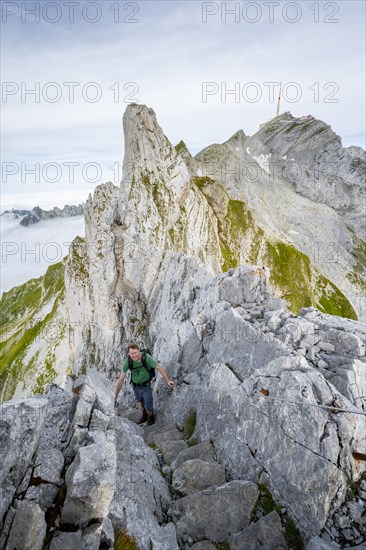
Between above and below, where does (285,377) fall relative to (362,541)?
above

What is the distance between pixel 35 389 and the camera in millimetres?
94438

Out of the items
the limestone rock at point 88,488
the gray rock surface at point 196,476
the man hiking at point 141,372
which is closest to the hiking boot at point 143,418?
the man hiking at point 141,372

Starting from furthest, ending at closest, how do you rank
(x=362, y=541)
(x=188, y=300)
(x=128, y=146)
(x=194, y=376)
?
(x=128, y=146) → (x=188, y=300) → (x=194, y=376) → (x=362, y=541)

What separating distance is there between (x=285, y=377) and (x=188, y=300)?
52.5ft

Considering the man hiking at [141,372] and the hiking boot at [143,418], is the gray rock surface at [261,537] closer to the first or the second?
the man hiking at [141,372]

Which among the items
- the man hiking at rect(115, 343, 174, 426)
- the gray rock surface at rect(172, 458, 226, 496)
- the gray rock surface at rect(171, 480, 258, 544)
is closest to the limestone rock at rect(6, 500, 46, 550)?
the gray rock surface at rect(171, 480, 258, 544)

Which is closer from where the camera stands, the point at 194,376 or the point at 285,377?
the point at 285,377

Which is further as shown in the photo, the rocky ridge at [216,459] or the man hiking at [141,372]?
the man hiking at [141,372]

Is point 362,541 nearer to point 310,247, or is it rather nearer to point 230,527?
point 230,527

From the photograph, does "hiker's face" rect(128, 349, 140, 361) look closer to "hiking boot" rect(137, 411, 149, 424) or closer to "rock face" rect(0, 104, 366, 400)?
"hiking boot" rect(137, 411, 149, 424)

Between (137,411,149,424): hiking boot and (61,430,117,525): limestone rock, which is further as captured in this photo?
(137,411,149,424): hiking boot

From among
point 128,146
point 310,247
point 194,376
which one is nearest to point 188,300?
point 194,376

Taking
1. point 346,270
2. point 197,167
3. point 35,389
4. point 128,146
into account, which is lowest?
point 35,389

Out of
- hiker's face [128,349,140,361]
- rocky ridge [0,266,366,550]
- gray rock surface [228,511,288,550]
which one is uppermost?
hiker's face [128,349,140,361]
